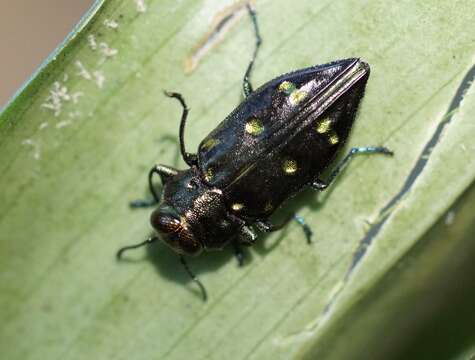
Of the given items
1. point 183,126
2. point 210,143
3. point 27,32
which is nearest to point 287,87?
point 210,143

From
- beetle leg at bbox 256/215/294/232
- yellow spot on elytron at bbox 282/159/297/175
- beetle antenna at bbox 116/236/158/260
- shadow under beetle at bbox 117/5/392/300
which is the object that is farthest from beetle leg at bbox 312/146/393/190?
beetle antenna at bbox 116/236/158/260

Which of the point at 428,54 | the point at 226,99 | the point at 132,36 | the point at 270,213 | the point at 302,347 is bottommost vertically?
the point at 302,347

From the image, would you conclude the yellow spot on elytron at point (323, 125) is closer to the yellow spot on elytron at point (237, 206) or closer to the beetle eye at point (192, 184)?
the yellow spot on elytron at point (237, 206)

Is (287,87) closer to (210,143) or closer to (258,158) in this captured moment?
(258,158)

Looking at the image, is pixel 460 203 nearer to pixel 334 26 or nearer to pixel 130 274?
pixel 334 26

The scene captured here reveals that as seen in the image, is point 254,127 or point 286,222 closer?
point 254,127

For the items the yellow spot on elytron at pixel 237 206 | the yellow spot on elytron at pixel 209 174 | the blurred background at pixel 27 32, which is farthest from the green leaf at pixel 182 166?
the blurred background at pixel 27 32

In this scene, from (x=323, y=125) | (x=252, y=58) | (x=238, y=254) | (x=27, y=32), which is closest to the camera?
(x=323, y=125)

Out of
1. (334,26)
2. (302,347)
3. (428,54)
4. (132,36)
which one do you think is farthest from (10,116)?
(428,54)
